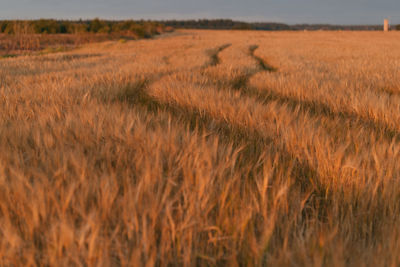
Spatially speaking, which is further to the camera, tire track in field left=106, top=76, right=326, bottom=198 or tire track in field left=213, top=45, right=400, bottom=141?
tire track in field left=213, top=45, right=400, bottom=141

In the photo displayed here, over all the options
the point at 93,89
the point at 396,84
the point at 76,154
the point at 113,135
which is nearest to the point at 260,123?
the point at 113,135

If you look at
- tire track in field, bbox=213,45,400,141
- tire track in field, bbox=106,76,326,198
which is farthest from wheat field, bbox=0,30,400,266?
tire track in field, bbox=213,45,400,141

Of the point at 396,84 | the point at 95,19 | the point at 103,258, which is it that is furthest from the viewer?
the point at 95,19

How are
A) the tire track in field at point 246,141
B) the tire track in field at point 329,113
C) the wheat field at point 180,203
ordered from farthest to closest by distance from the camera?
the tire track in field at point 329,113
the tire track in field at point 246,141
the wheat field at point 180,203

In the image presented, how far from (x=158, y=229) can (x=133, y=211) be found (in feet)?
0.25

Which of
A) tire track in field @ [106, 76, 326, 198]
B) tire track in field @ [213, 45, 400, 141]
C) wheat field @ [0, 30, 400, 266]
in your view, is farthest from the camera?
tire track in field @ [213, 45, 400, 141]

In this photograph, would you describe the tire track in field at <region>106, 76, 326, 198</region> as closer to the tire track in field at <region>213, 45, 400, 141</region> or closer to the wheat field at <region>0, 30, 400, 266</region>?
the wheat field at <region>0, 30, 400, 266</region>

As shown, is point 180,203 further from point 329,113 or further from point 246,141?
point 329,113

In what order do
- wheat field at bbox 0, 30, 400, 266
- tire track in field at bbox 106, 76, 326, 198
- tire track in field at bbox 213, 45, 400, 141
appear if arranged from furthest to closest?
1. tire track in field at bbox 213, 45, 400, 141
2. tire track in field at bbox 106, 76, 326, 198
3. wheat field at bbox 0, 30, 400, 266

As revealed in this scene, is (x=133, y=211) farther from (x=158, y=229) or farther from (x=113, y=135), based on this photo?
(x=113, y=135)

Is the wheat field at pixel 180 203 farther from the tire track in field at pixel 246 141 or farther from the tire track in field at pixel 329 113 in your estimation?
the tire track in field at pixel 329 113

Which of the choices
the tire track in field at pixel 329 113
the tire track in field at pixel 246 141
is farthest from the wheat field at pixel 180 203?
the tire track in field at pixel 329 113

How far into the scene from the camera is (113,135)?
1090 mm

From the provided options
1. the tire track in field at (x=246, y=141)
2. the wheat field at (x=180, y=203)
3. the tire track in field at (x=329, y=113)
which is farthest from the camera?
the tire track in field at (x=329, y=113)
